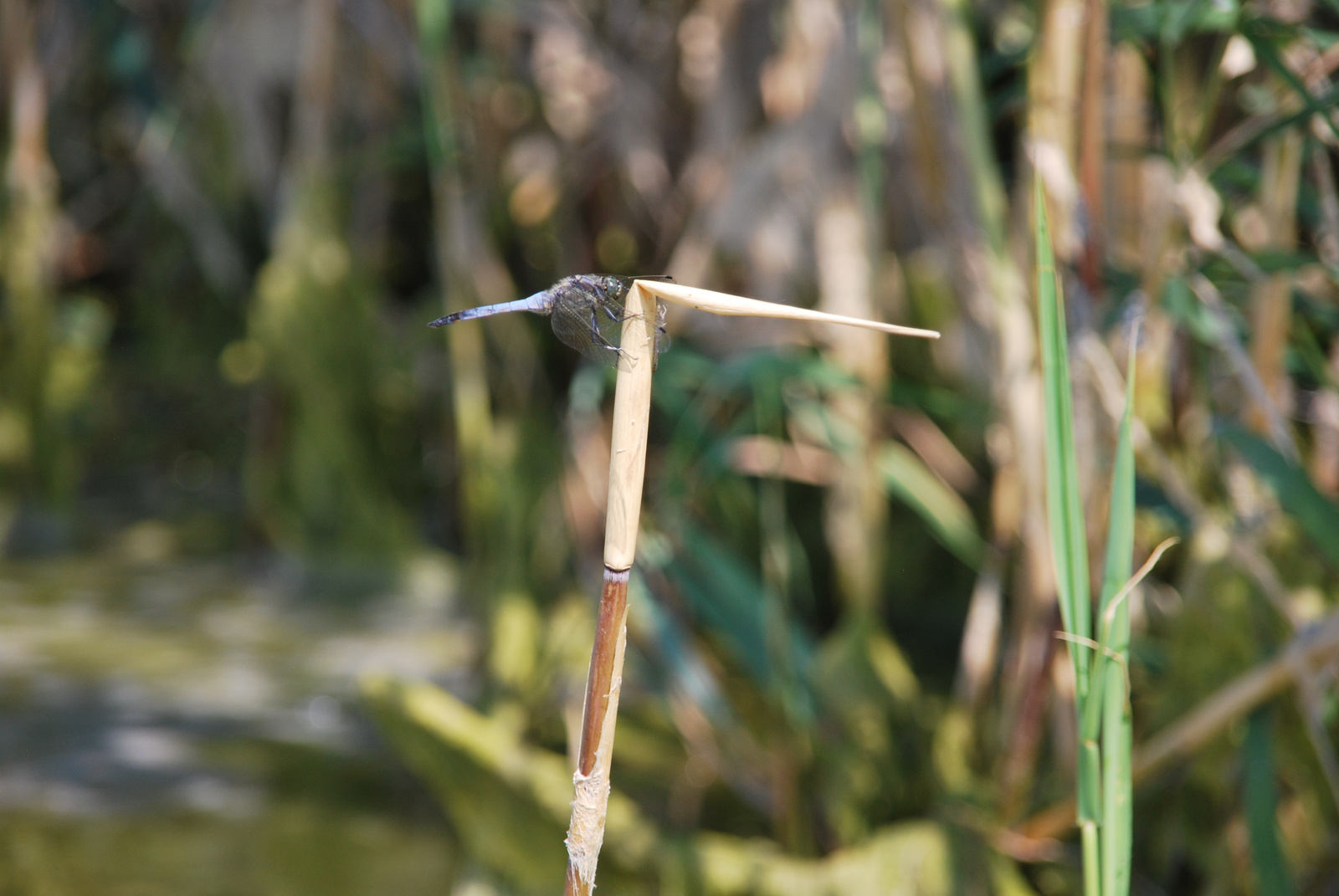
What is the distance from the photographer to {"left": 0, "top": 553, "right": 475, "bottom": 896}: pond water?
51.6 inches

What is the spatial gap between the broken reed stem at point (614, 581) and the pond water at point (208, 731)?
0.83 meters

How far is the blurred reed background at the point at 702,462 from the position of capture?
38.1 inches

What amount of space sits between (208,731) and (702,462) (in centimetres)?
88

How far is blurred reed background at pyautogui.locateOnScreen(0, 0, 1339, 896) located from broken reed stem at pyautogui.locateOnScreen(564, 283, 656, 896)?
51cm

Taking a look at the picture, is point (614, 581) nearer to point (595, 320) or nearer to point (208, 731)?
point (595, 320)

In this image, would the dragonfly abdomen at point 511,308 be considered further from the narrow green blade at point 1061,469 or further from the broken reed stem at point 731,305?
the narrow green blade at point 1061,469

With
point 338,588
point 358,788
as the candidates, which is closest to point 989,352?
point 358,788

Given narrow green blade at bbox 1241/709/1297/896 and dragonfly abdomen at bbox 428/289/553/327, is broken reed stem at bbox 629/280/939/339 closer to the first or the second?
dragonfly abdomen at bbox 428/289/553/327

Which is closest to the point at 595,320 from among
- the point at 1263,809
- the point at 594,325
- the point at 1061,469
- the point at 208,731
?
the point at 594,325

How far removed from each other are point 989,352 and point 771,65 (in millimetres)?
591

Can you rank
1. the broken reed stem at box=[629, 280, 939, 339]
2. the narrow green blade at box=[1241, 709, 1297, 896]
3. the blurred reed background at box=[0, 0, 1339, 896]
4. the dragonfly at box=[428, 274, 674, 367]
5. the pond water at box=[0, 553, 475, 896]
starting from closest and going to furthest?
the broken reed stem at box=[629, 280, 939, 339] < the dragonfly at box=[428, 274, 674, 367] < the narrow green blade at box=[1241, 709, 1297, 896] < the blurred reed background at box=[0, 0, 1339, 896] < the pond water at box=[0, 553, 475, 896]

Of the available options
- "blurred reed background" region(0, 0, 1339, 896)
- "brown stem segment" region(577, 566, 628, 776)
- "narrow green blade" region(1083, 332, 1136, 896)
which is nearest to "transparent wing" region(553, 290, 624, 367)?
"brown stem segment" region(577, 566, 628, 776)

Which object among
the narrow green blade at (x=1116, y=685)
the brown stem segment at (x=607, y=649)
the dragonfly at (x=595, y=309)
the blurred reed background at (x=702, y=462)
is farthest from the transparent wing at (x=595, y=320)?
the blurred reed background at (x=702, y=462)

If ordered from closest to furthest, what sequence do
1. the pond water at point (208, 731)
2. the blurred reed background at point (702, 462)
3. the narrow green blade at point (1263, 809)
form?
the narrow green blade at point (1263, 809), the blurred reed background at point (702, 462), the pond water at point (208, 731)
